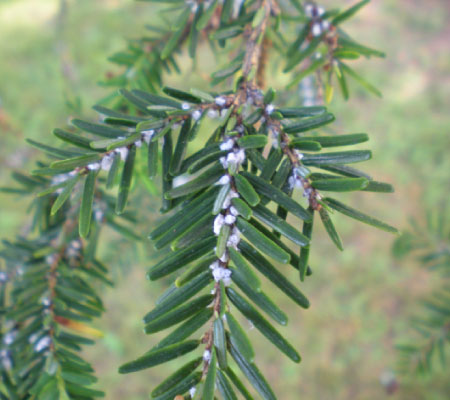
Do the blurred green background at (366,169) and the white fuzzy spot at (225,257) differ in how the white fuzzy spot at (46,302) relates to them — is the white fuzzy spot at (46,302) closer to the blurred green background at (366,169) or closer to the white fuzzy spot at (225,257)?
the white fuzzy spot at (225,257)

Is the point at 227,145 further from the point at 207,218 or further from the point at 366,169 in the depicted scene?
the point at 366,169

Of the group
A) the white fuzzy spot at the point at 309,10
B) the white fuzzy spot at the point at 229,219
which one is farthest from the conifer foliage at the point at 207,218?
the white fuzzy spot at the point at 309,10

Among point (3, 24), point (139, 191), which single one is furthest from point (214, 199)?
point (3, 24)

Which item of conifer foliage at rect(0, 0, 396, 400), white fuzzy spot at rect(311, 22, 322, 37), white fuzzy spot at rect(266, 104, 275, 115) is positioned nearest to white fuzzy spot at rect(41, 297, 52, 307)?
conifer foliage at rect(0, 0, 396, 400)

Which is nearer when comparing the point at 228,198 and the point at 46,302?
the point at 228,198

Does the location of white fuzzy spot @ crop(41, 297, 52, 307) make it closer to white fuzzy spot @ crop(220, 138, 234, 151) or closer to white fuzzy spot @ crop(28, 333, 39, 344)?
white fuzzy spot @ crop(28, 333, 39, 344)

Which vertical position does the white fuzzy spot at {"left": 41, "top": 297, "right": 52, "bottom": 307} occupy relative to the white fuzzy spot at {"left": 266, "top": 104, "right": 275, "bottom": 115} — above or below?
below

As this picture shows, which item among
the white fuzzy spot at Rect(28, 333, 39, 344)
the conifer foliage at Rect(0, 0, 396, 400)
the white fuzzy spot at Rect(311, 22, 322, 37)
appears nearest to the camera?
the conifer foliage at Rect(0, 0, 396, 400)

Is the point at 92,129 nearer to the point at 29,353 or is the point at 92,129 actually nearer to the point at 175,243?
the point at 175,243

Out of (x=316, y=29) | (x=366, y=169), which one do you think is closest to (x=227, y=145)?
(x=316, y=29)
